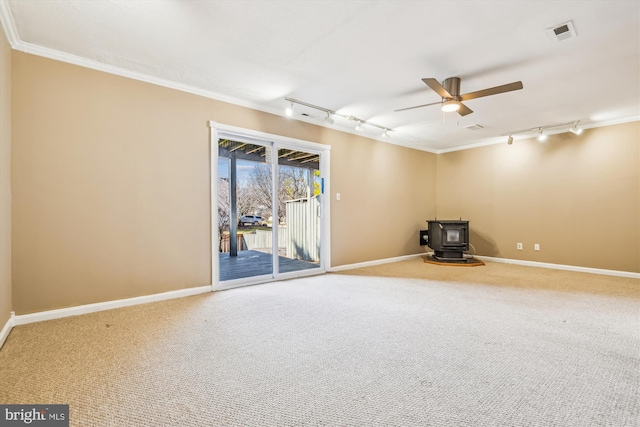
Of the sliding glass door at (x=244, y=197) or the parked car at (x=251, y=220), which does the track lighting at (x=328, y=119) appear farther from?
the parked car at (x=251, y=220)

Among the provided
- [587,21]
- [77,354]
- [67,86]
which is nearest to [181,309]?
[77,354]

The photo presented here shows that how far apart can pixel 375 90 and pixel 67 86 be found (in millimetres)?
3305

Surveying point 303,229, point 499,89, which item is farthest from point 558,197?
point 303,229

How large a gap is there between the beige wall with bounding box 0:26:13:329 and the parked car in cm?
263

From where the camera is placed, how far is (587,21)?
2.29 metres

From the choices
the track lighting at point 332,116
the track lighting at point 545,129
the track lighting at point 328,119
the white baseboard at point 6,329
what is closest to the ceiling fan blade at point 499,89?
the track lighting at point 332,116

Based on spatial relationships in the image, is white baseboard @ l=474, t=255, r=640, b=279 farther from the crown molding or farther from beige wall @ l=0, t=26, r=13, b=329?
the crown molding

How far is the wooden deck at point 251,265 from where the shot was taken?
4.52 meters

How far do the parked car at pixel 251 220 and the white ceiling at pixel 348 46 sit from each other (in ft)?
5.50

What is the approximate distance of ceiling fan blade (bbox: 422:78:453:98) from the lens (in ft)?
9.21

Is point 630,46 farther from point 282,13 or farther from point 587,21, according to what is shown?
point 282,13

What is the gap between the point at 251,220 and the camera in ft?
15.4

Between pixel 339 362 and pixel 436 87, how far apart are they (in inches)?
106

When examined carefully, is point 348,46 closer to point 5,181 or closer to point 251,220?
point 251,220
